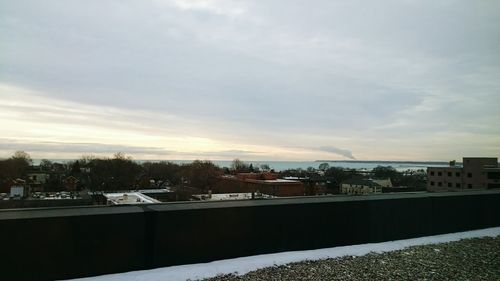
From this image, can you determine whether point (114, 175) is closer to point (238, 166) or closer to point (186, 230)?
point (238, 166)

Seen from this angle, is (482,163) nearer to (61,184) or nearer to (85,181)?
(85,181)

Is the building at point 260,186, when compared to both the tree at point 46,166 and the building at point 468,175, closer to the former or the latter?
the building at point 468,175

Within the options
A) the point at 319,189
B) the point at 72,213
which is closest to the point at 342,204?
the point at 72,213

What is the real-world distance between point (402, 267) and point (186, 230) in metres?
3.01

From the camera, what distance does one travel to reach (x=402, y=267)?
464 centimetres

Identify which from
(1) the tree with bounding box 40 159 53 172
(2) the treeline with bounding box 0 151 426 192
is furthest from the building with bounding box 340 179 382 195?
(1) the tree with bounding box 40 159 53 172

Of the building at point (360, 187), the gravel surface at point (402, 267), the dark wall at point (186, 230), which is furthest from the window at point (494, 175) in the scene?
the gravel surface at point (402, 267)

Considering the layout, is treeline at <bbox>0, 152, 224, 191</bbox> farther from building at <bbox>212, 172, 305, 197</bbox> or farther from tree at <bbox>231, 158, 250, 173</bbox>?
tree at <bbox>231, 158, 250, 173</bbox>

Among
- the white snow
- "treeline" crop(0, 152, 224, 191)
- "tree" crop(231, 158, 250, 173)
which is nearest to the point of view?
the white snow

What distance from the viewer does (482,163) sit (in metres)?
45.0

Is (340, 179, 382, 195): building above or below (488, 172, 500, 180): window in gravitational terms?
below

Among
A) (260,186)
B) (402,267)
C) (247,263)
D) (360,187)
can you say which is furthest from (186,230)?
(360,187)

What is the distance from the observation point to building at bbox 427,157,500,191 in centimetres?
4281

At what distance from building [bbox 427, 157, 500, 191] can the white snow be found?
39800mm
